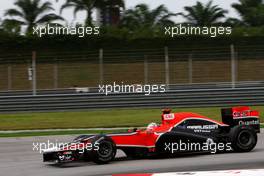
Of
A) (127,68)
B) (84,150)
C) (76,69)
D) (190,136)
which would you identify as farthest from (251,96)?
(84,150)

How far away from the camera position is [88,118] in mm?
20500

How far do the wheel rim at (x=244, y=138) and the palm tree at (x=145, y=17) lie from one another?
2087 centimetres

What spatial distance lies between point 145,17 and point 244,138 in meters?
22.1

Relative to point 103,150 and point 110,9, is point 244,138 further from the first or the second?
point 110,9

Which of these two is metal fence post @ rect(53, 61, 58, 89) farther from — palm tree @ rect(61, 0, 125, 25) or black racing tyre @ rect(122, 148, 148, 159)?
black racing tyre @ rect(122, 148, 148, 159)

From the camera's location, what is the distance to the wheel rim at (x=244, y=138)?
38.8 feet

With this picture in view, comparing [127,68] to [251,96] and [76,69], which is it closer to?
[76,69]

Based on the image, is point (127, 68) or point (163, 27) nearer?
point (127, 68)

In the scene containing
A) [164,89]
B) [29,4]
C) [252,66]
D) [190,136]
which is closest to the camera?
[190,136]

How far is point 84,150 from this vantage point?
10484 millimetres

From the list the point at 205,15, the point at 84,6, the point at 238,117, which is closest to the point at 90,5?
the point at 84,6

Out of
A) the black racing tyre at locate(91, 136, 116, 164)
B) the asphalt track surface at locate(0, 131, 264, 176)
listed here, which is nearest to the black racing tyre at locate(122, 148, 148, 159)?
the asphalt track surface at locate(0, 131, 264, 176)

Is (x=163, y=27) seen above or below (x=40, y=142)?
above

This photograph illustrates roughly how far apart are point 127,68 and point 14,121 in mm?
5039
